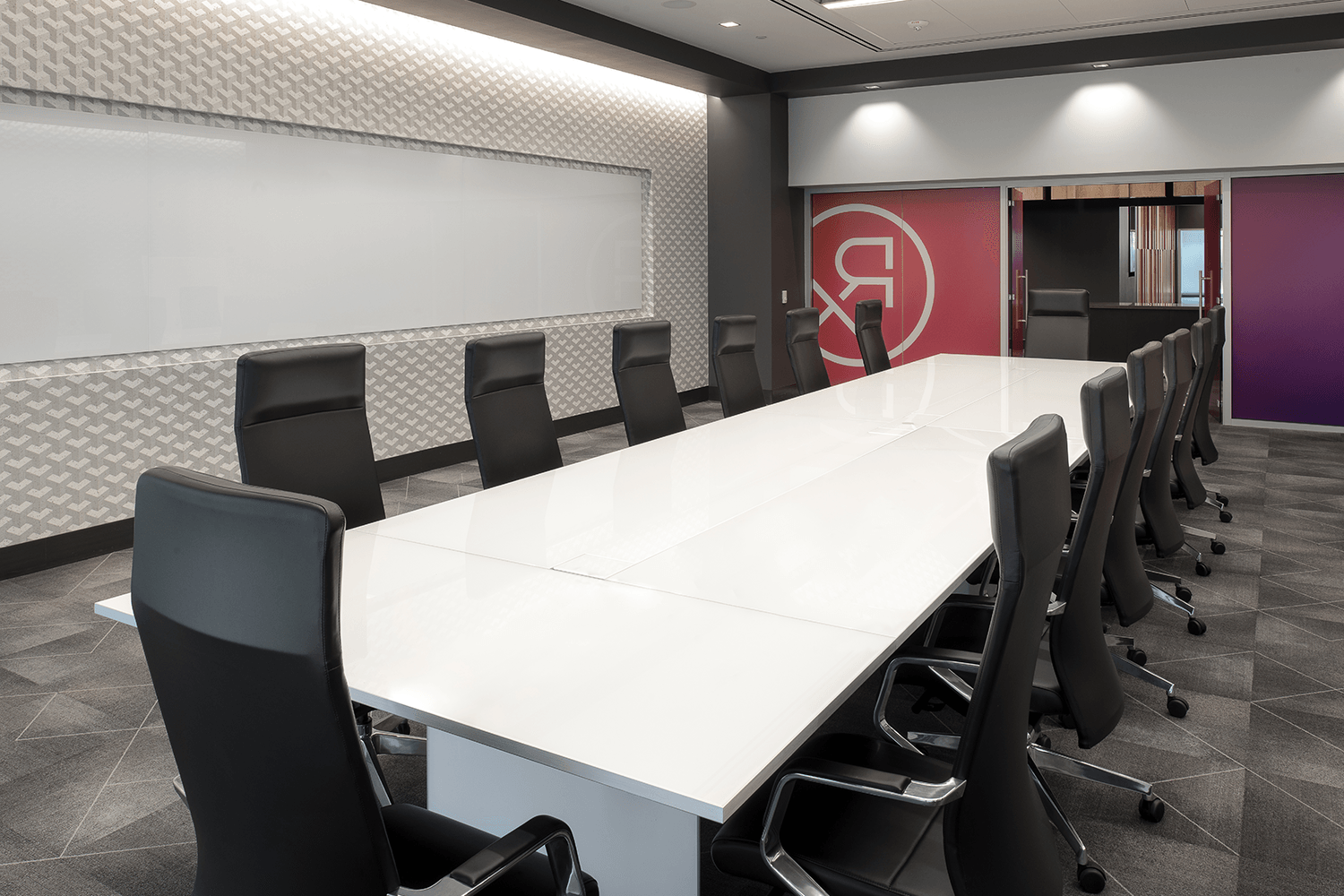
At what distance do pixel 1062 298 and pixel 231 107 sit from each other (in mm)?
5712

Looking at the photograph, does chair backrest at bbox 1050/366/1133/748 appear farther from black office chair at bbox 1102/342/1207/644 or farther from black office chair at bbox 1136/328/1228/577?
black office chair at bbox 1136/328/1228/577

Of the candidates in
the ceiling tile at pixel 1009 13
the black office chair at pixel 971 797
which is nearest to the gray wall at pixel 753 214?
the ceiling tile at pixel 1009 13

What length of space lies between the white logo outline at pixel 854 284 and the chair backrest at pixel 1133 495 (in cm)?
712

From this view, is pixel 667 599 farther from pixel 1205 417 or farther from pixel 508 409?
pixel 1205 417

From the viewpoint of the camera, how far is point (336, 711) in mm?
1226

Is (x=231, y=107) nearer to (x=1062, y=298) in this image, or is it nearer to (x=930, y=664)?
(x=930, y=664)

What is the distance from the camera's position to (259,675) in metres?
1.25

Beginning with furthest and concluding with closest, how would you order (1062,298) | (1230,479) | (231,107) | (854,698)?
(1062,298)
(1230,479)
(231,107)
(854,698)

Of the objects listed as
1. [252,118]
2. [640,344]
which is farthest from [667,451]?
[252,118]

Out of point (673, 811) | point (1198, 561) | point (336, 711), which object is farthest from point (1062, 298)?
point (336, 711)

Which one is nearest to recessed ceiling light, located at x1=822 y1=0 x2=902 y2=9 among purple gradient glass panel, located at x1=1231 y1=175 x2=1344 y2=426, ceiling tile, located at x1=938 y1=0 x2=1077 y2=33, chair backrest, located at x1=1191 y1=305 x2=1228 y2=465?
ceiling tile, located at x1=938 y1=0 x2=1077 y2=33

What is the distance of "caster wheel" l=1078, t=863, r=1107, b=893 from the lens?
2309mm

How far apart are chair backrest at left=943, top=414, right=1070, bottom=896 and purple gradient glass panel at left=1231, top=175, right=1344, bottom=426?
323 inches

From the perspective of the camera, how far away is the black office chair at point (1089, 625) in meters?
2.15
